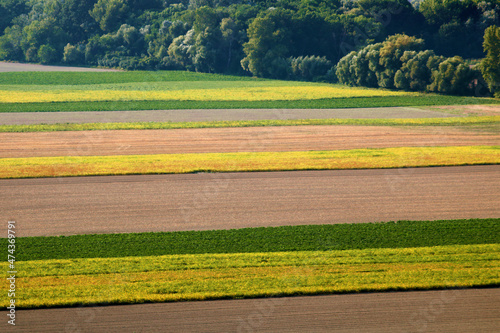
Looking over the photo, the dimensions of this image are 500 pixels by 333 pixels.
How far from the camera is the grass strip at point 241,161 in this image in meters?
32.2

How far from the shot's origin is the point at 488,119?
51906 mm

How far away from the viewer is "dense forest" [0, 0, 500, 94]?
241ft

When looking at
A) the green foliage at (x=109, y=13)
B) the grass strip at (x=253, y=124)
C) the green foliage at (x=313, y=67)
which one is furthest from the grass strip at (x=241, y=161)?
the green foliage at (x=109, y=13)

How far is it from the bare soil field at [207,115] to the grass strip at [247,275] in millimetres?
33970

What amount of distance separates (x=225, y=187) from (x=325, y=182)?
5.12m

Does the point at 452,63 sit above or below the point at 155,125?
above

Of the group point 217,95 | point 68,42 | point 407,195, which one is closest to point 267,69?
point 217,95

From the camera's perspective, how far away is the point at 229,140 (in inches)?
1666

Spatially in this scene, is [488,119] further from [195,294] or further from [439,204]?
[195,294]

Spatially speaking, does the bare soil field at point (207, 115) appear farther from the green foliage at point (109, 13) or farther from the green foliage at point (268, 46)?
the green foliage at point (109, 13)

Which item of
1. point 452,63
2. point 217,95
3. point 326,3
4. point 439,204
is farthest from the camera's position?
point 326,3

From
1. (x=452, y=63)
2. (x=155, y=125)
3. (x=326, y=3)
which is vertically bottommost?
(x=155, y=125)

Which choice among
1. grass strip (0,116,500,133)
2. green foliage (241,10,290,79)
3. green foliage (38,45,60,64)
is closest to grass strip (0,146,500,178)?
grass strip (0,116,500,133)

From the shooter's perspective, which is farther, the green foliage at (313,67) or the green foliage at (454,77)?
the green foliage at (313,67)
